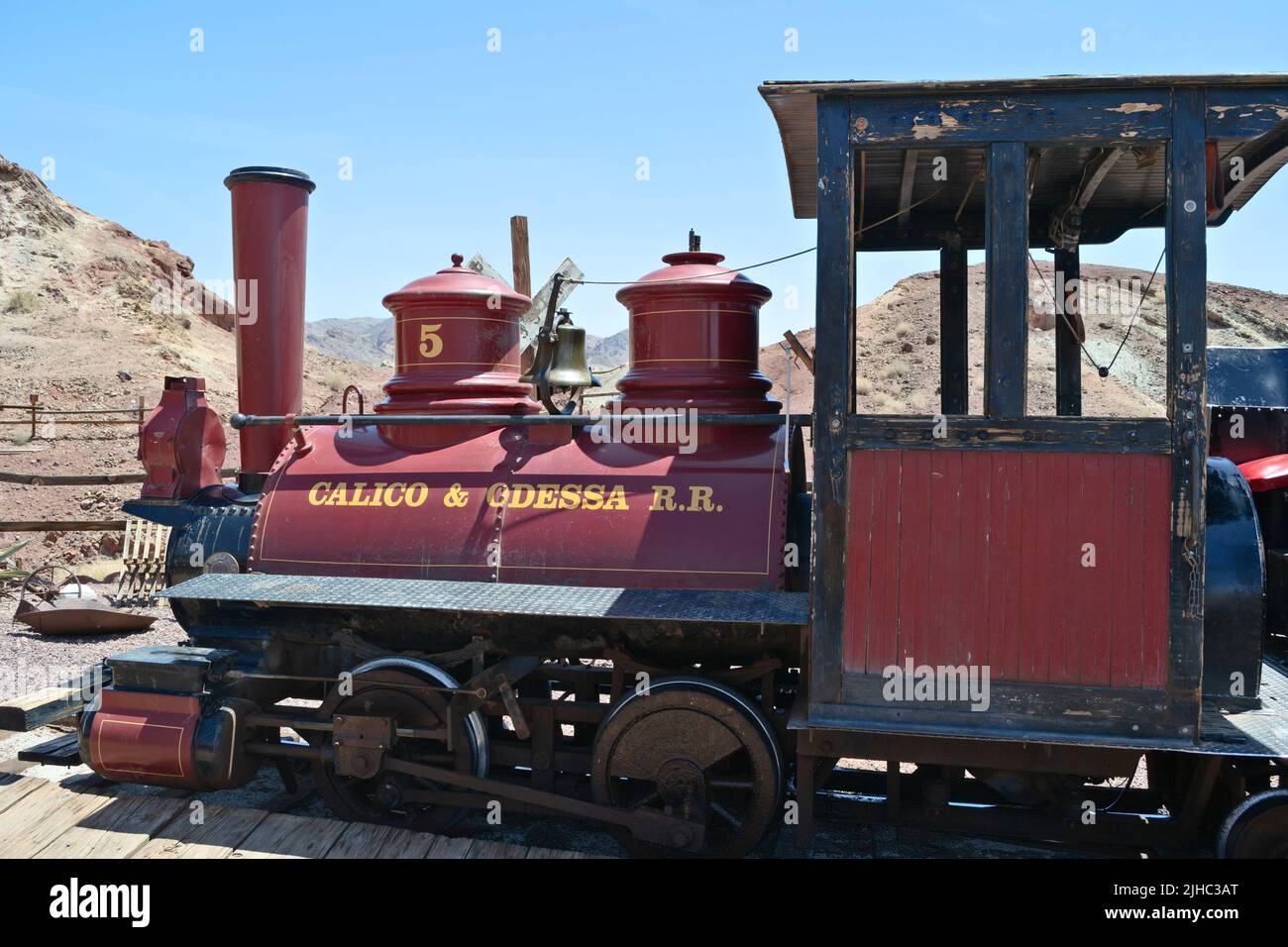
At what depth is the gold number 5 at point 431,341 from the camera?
5.59m

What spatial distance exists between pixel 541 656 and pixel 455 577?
0.58 metres

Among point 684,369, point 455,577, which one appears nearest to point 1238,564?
point 684,369

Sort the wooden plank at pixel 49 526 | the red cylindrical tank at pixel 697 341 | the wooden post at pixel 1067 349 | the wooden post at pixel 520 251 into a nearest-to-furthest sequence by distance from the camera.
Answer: the red cylindrical tank at pixel 697 341 < the wooden post at pixel 1067 349 < the wooden post at pixel 520 251 < the wooden plank at pixel 49 526

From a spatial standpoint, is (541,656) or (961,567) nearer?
(961,567)

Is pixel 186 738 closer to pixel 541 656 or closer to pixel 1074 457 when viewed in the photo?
pixel 541 656

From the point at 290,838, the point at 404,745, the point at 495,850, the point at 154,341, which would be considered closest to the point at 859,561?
the point at 495,850

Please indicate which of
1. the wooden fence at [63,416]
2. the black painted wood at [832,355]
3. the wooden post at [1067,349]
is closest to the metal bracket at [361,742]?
the black painted wood at [832,355]

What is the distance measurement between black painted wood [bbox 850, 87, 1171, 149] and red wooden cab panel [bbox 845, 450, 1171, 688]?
4.02 ft

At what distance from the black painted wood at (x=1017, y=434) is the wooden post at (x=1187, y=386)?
110mm

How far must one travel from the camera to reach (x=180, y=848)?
15.1 ft

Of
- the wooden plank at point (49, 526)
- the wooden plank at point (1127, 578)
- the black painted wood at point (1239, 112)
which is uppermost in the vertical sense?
the black painted wood at point (1239, 112)

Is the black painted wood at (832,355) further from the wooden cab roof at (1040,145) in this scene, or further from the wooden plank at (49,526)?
the wooden plank at (49,526)

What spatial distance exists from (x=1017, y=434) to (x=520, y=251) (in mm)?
7688

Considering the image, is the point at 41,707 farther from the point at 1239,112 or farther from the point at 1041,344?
the point at 1041,344
